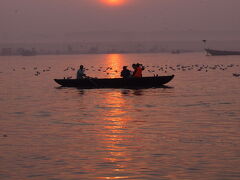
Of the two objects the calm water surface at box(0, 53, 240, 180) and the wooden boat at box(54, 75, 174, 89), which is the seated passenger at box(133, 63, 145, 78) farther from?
the calm water surface at box(0, 53, 240, 180)

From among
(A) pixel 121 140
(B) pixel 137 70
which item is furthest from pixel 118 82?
(A) pixel 121 140

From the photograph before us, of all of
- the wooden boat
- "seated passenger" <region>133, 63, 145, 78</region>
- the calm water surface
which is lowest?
the calm water surface

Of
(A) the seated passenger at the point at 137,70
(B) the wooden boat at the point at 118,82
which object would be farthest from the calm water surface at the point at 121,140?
(B) the wooden boat at the point at 118,82

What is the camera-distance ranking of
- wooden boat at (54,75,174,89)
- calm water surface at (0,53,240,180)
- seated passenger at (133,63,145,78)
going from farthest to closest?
wooden boat at (54,75,174,89)
seated passenger at (133,63,145,78)
calm water surface at (0,53,240,180)

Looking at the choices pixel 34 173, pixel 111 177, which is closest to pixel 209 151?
pixel 111 177

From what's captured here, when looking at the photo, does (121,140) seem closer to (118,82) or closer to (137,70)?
(137,70)

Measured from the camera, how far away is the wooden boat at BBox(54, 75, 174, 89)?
141 feet

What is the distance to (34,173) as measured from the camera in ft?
49.6

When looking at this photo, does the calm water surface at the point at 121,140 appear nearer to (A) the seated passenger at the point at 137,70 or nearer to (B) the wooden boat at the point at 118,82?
(A) the seated passenger at the point at 137,70

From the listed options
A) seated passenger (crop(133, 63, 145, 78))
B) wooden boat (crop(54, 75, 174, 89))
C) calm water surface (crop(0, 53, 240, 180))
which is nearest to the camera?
calm water surface (crop(0, 53, 240, 180))

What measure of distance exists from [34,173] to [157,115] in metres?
13.0

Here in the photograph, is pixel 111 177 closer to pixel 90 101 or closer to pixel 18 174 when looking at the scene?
pixel 18 174

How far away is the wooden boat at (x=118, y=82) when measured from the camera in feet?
141

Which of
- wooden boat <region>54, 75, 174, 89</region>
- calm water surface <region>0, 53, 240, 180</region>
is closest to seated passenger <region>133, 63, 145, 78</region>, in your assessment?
wooden boat <region>54, 75, 174, 89</region>
